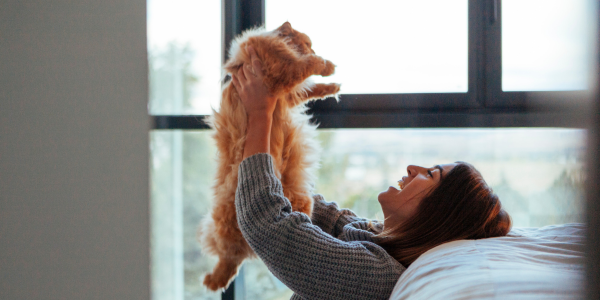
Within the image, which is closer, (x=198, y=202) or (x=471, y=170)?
(x=471, y=170)

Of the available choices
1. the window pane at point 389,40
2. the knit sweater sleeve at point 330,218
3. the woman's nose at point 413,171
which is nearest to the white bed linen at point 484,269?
the woman's nose at point 413,171

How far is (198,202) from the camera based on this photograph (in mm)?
1522

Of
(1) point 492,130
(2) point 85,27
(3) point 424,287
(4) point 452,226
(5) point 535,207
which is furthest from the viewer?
(1) point 492,130

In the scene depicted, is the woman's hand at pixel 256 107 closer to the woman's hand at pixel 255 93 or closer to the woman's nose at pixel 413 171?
the woman's hand at pixel 255 93

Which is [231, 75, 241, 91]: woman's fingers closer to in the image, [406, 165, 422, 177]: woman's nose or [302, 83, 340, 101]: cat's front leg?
[302, 83, 340, 101]: cat's front leg

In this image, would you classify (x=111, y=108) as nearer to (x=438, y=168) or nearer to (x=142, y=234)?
(x=142, y=234)

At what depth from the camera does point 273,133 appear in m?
1.12

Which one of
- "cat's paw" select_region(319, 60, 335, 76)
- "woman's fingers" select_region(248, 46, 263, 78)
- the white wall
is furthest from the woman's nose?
the white wall

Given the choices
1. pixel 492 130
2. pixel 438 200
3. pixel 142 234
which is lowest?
pixel 438 200

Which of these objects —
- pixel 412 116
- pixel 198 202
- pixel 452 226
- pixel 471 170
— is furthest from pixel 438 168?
pixel 198 202

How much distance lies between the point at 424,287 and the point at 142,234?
2.06ft

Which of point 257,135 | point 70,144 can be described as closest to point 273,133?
point 257,135

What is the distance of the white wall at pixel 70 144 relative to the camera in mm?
223

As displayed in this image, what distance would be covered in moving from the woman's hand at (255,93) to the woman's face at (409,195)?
45 cm
